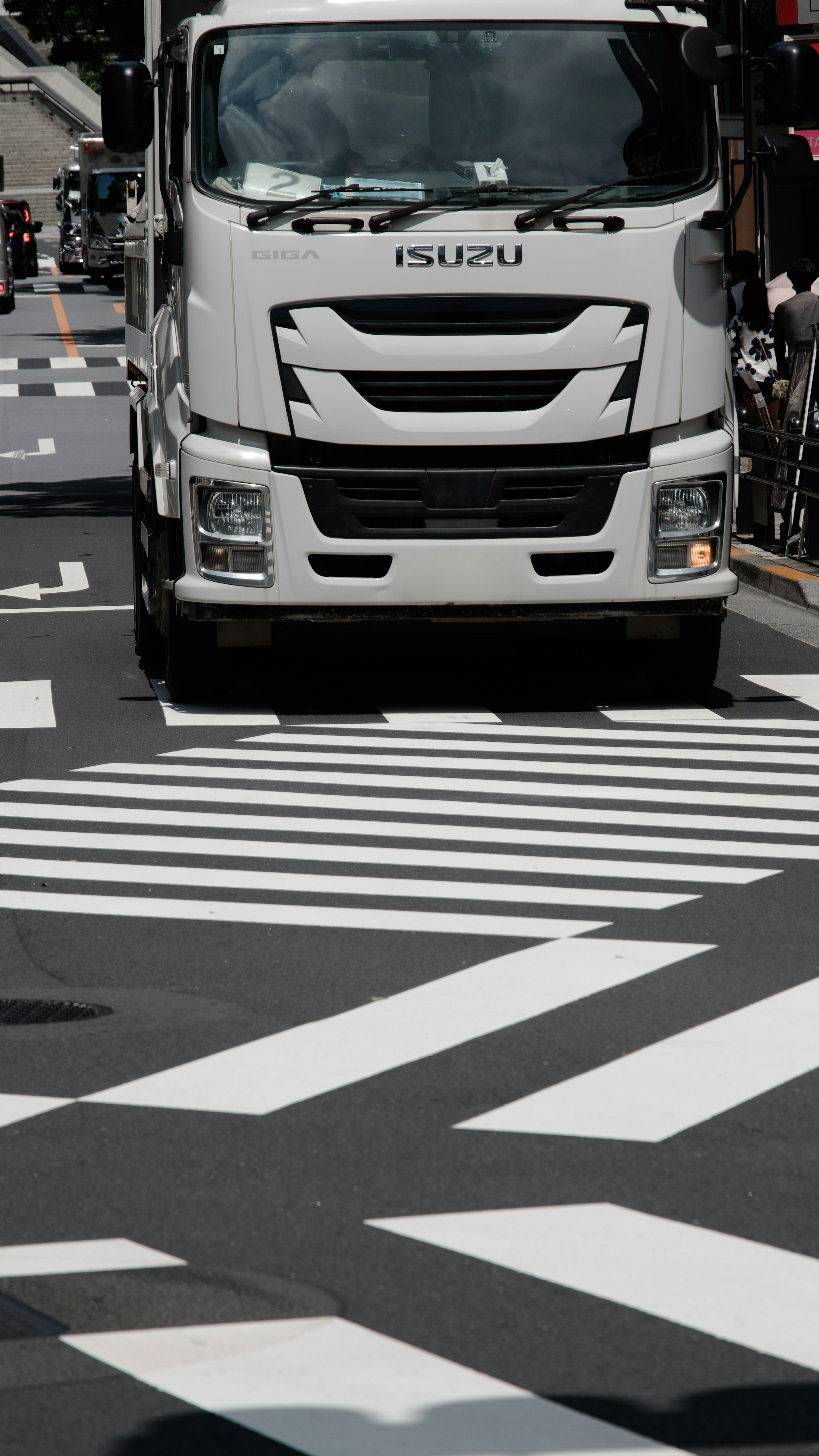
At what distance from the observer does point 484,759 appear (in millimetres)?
9984

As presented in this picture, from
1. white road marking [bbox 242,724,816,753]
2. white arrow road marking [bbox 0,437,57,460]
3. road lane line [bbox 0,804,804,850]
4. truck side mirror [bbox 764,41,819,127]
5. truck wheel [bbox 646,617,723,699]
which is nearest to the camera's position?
road lane line [bbox 0,804,804,850]

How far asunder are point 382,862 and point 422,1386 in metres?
4.24

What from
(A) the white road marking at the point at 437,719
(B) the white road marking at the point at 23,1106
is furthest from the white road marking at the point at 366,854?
(B) the white road marking at the point at 23,1106

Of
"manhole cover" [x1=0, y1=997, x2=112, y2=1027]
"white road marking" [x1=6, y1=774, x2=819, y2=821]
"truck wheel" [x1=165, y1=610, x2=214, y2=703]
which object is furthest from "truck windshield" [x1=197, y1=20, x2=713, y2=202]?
"manhole cover" [x1=0, y1=997, x2=112, y2=1027]

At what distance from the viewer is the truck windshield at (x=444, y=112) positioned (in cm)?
1061

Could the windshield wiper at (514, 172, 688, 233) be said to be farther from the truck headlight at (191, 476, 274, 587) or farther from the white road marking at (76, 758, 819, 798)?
the white road marking at (76, 758, 819, 798)

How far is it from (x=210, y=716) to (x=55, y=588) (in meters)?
5.89

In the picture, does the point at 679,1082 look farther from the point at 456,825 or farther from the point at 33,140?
the point at 33,140

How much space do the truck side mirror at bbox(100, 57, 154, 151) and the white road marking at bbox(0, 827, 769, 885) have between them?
4192 millimetres

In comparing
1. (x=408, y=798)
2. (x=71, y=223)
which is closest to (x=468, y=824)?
(x=408, y=798)

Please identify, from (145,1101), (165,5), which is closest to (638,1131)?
(145,1101)

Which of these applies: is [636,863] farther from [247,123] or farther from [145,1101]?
[247,123]

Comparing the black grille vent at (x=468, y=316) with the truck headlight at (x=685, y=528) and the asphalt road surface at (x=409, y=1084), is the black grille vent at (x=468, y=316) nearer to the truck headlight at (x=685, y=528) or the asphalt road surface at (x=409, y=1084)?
the truck headlight at (x=685, y=528)

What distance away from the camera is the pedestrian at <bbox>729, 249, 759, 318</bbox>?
1895cm
